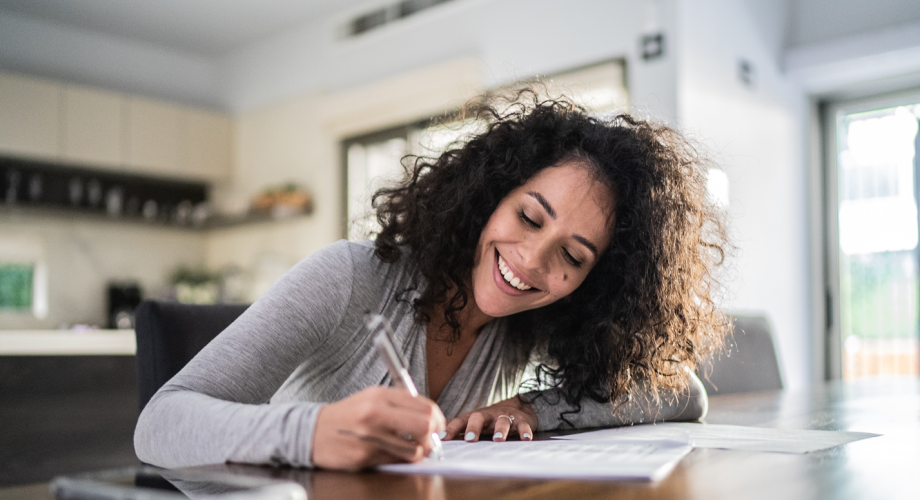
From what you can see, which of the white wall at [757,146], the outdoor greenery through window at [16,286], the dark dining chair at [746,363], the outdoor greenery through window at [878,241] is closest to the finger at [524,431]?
the dark dining chair at [746,363]

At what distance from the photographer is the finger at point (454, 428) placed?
0.99 m

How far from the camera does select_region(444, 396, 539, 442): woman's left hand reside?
3.24 feet

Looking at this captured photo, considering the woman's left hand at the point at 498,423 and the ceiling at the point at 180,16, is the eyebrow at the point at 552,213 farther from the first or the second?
the ceiling at the point at 180,16

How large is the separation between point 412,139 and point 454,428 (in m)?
3.70

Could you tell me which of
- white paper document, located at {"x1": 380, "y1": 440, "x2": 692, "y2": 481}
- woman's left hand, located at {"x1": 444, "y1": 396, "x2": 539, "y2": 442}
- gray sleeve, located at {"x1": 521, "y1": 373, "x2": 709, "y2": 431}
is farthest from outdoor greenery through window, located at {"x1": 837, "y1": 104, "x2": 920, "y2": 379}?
white paper document, located at {"x1": 380, "y1": 440, "x2": 692, "y2": 481}

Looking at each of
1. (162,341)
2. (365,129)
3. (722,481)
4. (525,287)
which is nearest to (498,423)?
(525,287)

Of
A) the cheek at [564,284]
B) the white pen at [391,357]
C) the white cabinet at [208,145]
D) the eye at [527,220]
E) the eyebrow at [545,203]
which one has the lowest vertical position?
the white pen at [391,357]

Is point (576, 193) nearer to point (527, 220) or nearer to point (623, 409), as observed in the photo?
point (527, 220)

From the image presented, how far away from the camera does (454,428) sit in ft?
3.28

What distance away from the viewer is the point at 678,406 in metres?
1.26

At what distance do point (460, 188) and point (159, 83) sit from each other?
468 centimetres

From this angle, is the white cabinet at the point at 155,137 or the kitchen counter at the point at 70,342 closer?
the kitchen counter at the point at 70,342

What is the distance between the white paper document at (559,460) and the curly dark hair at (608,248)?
387 millimetres

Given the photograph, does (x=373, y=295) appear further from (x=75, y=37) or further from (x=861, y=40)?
(x=75, y=37)
